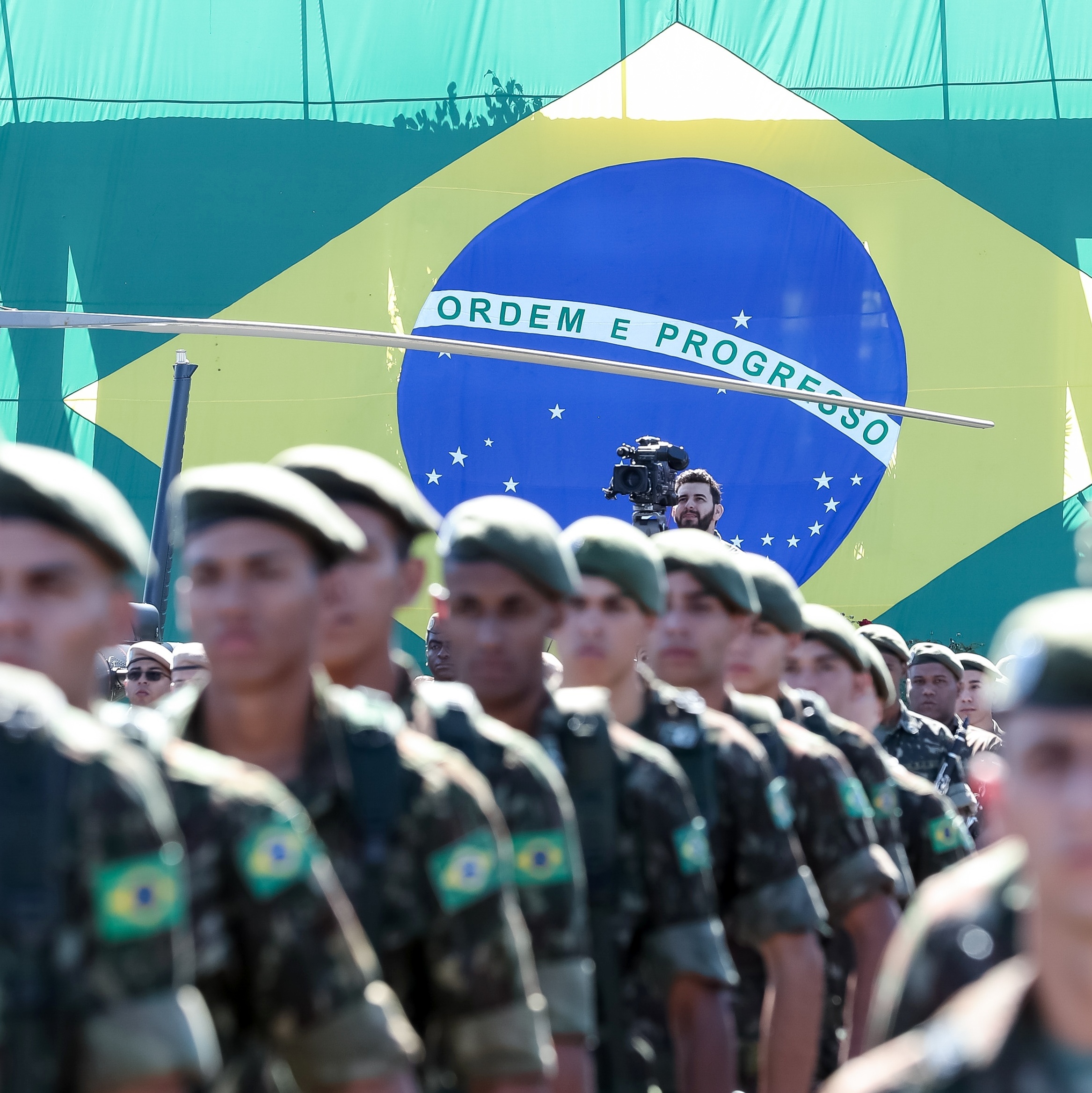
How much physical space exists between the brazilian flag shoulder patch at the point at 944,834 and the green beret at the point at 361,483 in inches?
106

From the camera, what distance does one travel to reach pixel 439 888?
223 centimetres

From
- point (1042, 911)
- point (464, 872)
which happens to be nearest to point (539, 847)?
point (464, 872)

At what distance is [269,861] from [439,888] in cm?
39

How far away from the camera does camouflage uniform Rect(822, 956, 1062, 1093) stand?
1.40 meters

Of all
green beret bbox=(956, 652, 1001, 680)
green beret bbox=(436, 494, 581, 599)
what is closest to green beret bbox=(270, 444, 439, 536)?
green beret bbox=(436, 494, 581, 599)

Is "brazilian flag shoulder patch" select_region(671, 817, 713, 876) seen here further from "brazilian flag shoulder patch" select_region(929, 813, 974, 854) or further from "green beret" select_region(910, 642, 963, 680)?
"green beret" select_region(910, 642, 963, 680)

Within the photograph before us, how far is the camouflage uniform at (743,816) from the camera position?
3551mm

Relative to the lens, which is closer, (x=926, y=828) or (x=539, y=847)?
(x=539, y=847)

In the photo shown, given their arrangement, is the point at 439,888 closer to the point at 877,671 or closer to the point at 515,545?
the point at 515,545

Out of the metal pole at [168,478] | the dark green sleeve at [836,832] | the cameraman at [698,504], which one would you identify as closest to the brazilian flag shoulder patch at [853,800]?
the dark green sleeve at [836,832]

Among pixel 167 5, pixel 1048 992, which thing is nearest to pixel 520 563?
pixel 1048 992

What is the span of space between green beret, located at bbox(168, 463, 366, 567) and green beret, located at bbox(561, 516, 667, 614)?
1.21 meters

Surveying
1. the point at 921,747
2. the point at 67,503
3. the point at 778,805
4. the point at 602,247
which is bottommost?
the point at 921,747

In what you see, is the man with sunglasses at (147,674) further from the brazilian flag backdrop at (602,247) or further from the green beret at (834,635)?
the brazilian flag backdrop at (602,247)
